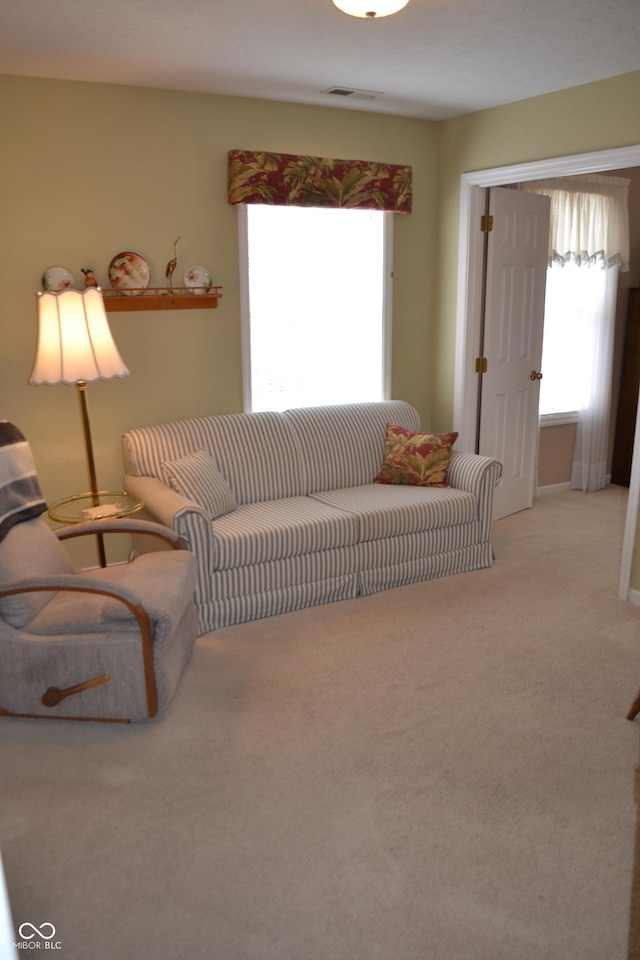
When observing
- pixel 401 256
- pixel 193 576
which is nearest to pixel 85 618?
pixel 193 576

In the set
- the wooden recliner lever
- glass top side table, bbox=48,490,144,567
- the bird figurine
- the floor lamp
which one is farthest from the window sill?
the wooden recliner lever

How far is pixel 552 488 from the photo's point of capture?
595cm

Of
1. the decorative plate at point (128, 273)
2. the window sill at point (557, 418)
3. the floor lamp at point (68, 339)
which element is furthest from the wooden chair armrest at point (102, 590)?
the window sill at point (557, 418)

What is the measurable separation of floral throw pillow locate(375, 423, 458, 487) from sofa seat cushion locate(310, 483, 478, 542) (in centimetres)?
7

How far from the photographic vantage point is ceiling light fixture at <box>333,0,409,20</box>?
96.3 inches

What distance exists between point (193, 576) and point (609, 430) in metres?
4.11

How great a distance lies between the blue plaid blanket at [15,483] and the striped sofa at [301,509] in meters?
0.59

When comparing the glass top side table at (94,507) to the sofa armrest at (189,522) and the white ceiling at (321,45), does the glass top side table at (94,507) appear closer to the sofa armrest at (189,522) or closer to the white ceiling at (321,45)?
the sofa armrest at (189,522)

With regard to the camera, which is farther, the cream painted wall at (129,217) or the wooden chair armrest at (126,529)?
the cream painted wall at (129,217)

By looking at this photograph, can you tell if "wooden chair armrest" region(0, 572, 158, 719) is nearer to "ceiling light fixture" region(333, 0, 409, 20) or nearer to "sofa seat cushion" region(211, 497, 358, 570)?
"sofa seat cushion" region(211, 497, 358, 570)

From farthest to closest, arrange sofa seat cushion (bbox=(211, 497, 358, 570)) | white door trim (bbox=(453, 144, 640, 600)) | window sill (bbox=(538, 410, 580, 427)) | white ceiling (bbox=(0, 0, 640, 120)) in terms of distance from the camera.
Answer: window sill (bbox=(538, 410, 580, 427)) → white door trim (bbox=(453, 144, 640, 600)) → sofa seat cushion (bbox=(211, 497, 358, 570)) → white ceiling (bbox=(0, 0, 640, 120))

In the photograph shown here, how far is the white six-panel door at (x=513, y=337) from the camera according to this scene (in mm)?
4879

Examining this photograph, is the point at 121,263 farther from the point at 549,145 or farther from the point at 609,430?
the point at 609,430

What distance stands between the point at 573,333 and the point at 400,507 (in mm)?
2586
